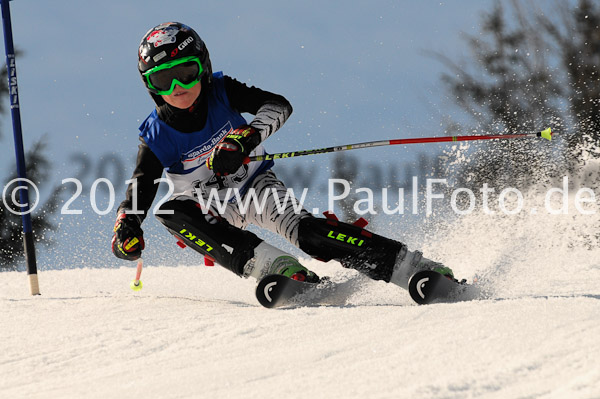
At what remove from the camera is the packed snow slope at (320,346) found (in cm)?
187

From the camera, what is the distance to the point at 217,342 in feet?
8.22

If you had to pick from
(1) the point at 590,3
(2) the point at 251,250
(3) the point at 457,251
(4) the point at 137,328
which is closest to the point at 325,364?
(4) the point at 137,328

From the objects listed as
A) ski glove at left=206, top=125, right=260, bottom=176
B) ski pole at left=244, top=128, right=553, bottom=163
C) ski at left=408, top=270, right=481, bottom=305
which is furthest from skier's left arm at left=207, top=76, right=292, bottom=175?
ski at left=408, top=270, right=481, bottom=305

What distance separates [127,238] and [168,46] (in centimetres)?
101

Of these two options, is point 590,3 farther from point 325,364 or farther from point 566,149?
point 325,364

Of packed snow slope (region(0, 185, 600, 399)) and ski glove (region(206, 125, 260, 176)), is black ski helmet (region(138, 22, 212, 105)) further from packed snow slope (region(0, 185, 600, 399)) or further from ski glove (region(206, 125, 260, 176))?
packed snow slope (region(0, 185, 600, 399))

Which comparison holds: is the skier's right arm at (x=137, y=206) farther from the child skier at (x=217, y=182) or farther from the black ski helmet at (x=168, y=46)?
the black ski helmet at (x=168, y=46)

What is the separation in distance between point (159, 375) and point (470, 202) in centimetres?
480

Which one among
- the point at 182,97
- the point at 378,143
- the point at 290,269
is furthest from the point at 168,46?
the point at 290,269

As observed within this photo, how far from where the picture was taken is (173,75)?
11.2ft

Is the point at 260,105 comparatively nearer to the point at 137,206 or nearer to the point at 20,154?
the point at 137,206

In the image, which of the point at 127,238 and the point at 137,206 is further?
the point at 137,206

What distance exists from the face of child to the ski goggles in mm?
24

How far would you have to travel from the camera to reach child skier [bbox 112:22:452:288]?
333cm
